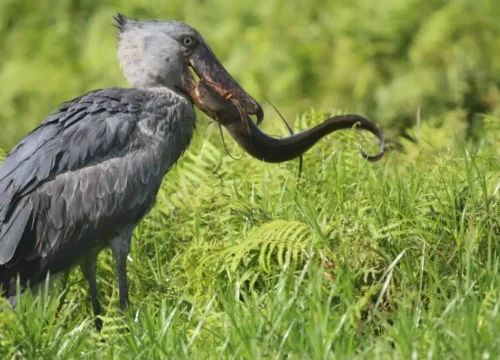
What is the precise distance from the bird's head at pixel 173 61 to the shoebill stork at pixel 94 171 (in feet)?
0.33

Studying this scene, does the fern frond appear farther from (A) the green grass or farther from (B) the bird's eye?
(B) the bird's eye

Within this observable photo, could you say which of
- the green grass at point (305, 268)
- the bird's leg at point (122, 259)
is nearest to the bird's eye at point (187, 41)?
the green grass at point (305, 268)

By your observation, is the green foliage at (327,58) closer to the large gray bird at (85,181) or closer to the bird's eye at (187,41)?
the bird's eye at (187,41)

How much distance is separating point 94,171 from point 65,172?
0.14m

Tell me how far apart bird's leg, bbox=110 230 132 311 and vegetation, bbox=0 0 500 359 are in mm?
107

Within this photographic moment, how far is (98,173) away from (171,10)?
16.6ft

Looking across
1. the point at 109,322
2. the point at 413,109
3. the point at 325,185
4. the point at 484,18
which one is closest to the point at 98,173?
the point at 109,322

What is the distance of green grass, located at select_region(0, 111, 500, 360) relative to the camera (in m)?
4.50

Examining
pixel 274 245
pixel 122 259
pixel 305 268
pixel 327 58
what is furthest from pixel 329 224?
pixel 327 58

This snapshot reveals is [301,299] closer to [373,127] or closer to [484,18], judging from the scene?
[373,127]

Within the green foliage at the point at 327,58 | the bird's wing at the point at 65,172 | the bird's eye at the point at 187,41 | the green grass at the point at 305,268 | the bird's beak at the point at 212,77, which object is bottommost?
the green grass at the point at 305,268

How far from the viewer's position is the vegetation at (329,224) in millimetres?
4570

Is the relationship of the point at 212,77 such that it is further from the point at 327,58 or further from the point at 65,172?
the point at 327,58

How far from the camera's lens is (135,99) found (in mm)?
5852
